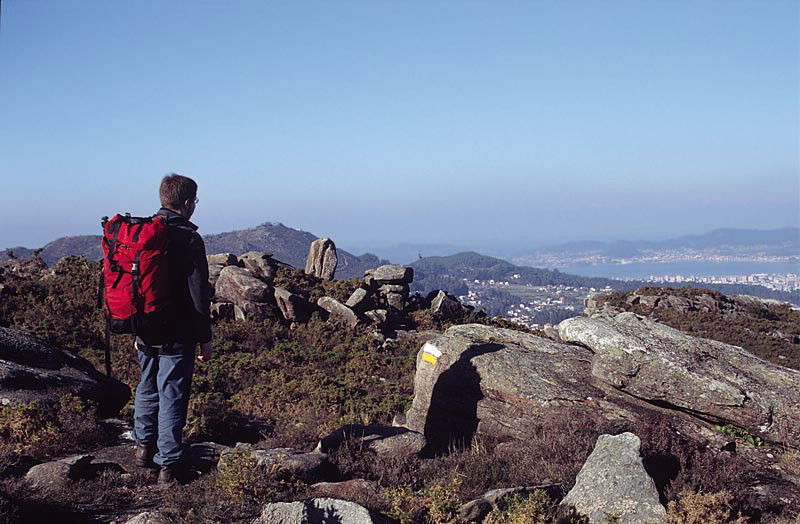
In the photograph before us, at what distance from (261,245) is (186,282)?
80.6 m

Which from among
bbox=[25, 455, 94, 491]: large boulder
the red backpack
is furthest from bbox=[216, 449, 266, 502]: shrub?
bbox=[25, 455, 94, 491]: large boulder

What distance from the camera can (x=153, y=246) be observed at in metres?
6.34

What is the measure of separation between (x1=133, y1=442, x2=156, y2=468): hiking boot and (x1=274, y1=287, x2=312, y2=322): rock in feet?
53.8

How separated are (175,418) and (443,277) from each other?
11452 cm

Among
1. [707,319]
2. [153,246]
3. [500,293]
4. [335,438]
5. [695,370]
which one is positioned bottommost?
[500,293]

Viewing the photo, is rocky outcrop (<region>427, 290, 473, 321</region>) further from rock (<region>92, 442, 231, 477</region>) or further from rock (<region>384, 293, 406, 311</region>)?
rock (<region>92, 442, 231, 477</region>)

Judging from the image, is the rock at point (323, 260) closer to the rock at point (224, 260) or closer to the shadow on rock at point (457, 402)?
the rock at point (224, 260)

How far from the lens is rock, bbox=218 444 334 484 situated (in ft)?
22.9

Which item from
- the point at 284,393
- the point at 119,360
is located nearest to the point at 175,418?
the point at 284,393

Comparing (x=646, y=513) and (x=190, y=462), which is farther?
(x=190, y=462)

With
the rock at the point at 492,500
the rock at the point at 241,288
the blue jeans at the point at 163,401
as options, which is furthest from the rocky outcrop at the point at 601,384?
the rock at the point at 241,288

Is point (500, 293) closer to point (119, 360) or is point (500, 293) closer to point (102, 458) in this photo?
point (119, 360)

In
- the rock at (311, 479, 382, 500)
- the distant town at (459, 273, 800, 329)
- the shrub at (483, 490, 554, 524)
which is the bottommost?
the distant town at (459, 273, 800, 329)

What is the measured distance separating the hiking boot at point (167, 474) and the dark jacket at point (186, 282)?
152cm
